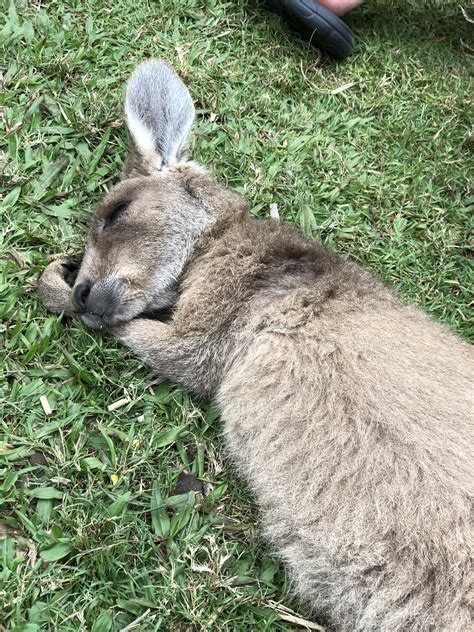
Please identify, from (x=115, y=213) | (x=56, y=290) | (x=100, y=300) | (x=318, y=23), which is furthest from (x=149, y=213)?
(x=318, y=23)

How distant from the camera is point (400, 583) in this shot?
2.78 meters

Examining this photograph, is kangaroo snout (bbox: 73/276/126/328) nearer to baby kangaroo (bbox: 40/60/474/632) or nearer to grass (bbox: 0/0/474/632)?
baby kangaroo (bbox: 40/60/474/632)

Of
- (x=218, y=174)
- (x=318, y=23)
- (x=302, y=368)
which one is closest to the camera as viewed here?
(x=302, y=368)

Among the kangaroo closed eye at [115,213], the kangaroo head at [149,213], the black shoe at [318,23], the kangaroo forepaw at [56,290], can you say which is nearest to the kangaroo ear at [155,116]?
the kangaroo head at [149,213]

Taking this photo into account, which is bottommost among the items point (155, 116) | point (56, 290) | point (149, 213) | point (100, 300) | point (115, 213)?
point (56, 290)

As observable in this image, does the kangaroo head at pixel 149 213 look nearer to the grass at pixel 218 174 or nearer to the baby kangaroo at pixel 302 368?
the baby kangaroo at pixel 302 368

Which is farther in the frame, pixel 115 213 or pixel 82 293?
pixel 115 213

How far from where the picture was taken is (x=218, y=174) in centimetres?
436

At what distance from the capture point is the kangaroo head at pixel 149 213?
3602mm

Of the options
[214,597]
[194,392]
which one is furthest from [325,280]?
[214,597]

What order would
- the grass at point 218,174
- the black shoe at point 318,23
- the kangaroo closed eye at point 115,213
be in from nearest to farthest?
the grass at point 218,174 → the kangaroo closed eye at point 115,213 → the black shoe at point 318,23

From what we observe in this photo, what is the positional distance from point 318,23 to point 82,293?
8.92 feet

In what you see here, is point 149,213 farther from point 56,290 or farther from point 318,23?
point 318,23

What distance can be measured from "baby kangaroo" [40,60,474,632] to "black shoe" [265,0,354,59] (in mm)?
1314
